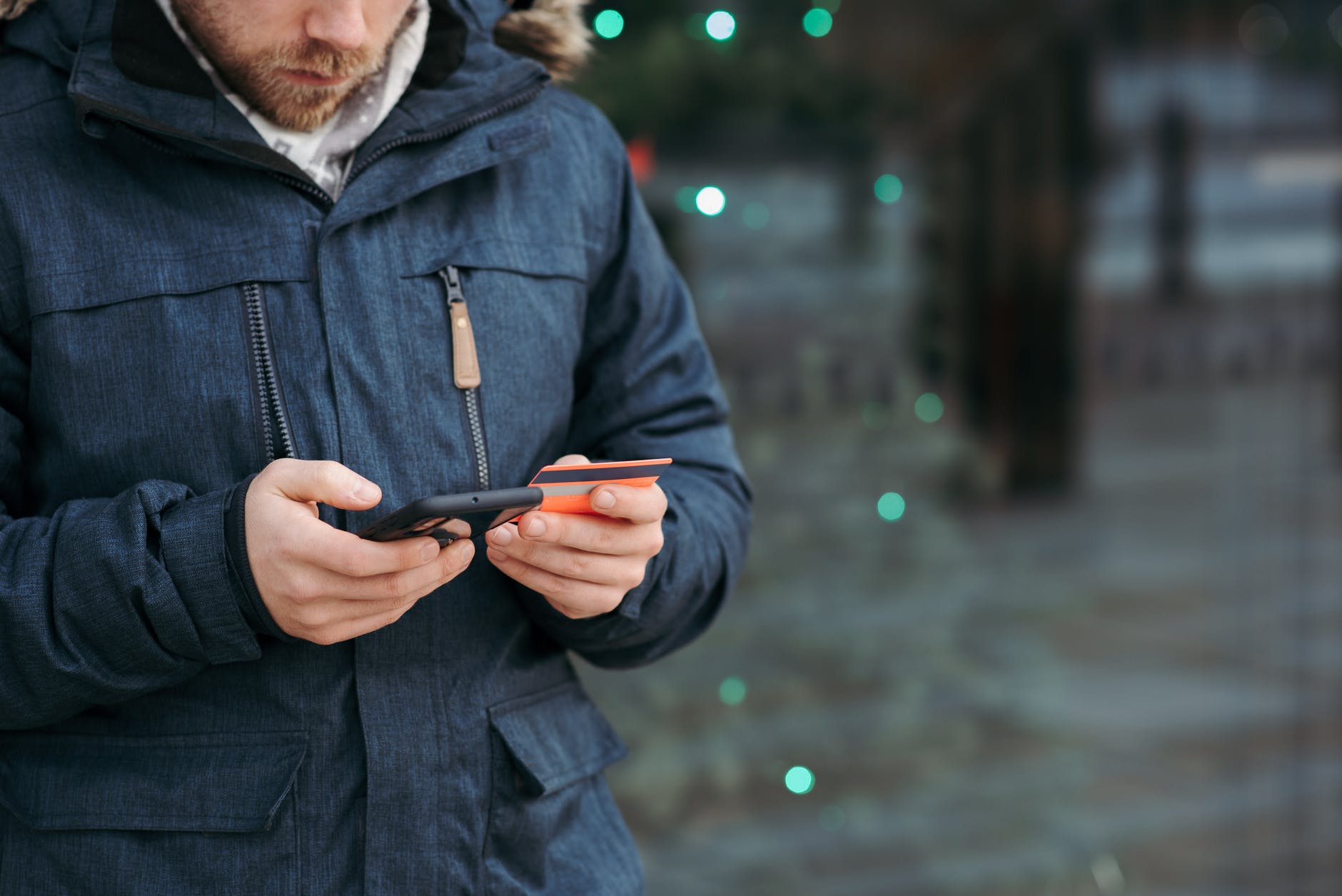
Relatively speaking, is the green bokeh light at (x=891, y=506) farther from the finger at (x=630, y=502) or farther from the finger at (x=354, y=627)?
the finger at (x=354, y=627)

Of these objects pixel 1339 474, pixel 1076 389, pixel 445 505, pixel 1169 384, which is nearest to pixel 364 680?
pixel 445 505

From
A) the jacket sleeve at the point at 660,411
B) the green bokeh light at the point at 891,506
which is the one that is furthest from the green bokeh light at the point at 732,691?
the jacket sleeve at the point at 660,411

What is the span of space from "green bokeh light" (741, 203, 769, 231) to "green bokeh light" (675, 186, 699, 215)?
13 centimetres

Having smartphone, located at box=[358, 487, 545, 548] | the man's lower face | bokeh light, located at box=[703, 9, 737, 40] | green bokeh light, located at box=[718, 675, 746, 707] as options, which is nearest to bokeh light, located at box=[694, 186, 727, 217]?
bokeh light, located at box=[703, 9, 737, 40]

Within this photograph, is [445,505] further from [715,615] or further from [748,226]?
[748,226]

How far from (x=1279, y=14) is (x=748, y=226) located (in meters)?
1.85

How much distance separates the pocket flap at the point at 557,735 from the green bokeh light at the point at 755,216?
1.93 meters

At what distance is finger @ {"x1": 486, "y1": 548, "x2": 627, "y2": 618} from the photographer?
4.05 feet

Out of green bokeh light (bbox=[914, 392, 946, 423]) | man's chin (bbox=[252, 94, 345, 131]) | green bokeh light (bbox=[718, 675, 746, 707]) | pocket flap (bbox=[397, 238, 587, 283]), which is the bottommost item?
green bokeh light (bbox=[718, 675, 746, 707])

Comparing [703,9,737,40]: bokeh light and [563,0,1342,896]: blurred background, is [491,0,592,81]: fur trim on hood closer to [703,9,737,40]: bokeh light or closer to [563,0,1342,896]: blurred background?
A: [563,0,1342,896]: blurred background

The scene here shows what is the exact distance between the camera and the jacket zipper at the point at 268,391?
125 centimetres

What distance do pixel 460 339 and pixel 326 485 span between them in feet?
0.87

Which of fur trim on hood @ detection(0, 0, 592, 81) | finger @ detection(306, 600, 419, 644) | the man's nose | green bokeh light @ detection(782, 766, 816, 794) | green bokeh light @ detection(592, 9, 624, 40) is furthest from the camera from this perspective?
green bokeh light @ detection(782, 766, 816, 794)

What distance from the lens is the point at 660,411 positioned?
1527 millimetres
